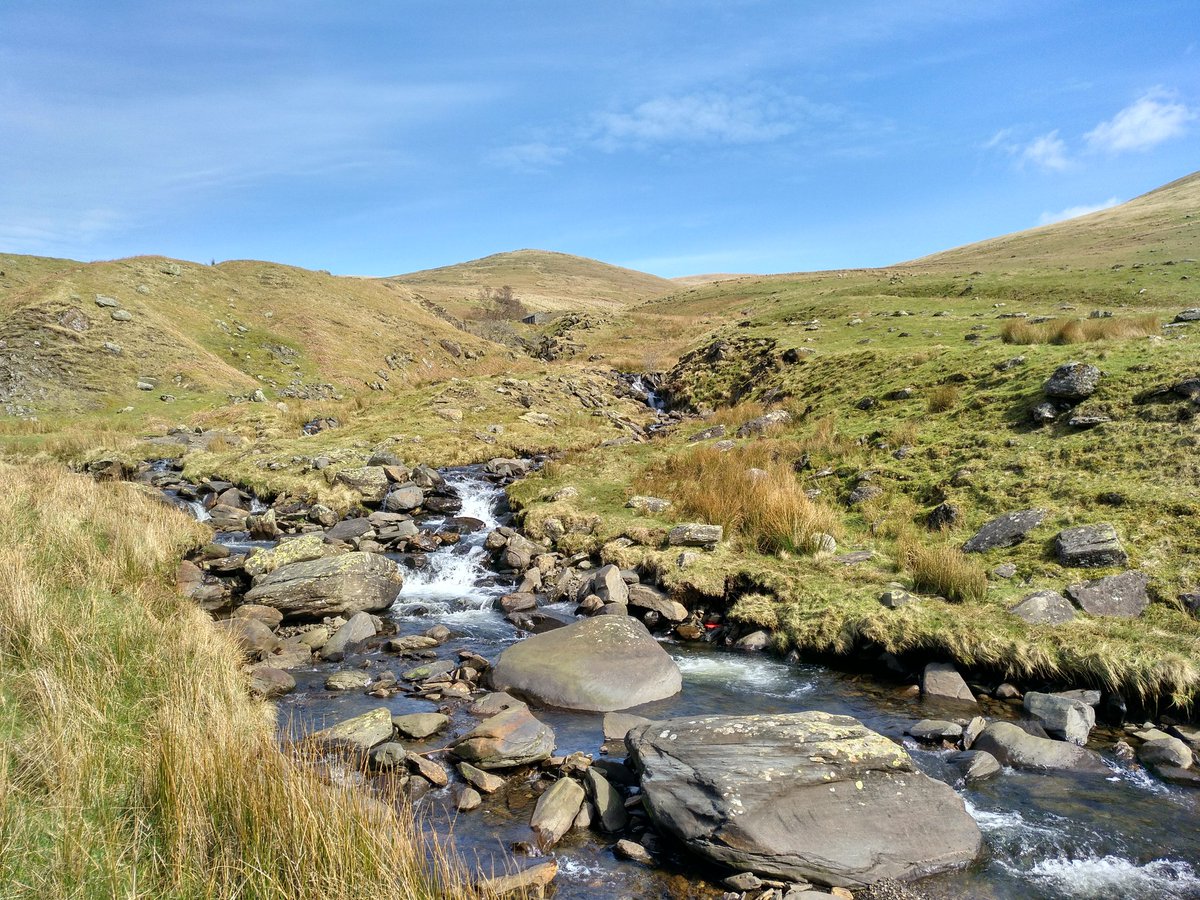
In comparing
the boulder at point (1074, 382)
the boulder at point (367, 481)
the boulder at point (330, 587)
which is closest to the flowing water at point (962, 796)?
the boulder at point (330, 587)

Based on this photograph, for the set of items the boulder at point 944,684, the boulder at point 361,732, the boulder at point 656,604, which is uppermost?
the boulder at point 361,732

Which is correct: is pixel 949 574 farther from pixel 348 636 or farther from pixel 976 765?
pixel 348 636

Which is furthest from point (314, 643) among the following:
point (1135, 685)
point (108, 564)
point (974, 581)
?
point (1135, 685)

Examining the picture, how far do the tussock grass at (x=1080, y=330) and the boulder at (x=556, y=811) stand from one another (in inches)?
830

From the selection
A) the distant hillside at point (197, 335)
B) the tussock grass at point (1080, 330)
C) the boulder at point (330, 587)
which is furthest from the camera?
the distant hillside at point (197, 335)

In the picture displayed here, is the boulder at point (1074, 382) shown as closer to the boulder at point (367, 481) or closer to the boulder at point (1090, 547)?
the boulder at point (1090, 547)

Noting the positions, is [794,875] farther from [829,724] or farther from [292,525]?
[292,525]

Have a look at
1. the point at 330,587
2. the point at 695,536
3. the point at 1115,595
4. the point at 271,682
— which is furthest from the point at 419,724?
the point at 1115,595

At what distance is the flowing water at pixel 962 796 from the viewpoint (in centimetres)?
618

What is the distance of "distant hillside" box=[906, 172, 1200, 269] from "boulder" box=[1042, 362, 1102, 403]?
52.3 meters

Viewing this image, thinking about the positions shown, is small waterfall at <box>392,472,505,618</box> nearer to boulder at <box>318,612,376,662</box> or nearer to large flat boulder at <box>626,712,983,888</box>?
boulder at <box>318,612,376,662</box>

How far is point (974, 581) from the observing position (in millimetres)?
11664

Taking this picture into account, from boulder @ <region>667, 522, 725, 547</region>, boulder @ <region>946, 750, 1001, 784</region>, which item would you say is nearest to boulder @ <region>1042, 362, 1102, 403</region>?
boulder @ <region>667, 522, 725, 547</region>

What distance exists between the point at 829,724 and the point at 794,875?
1.86 m
